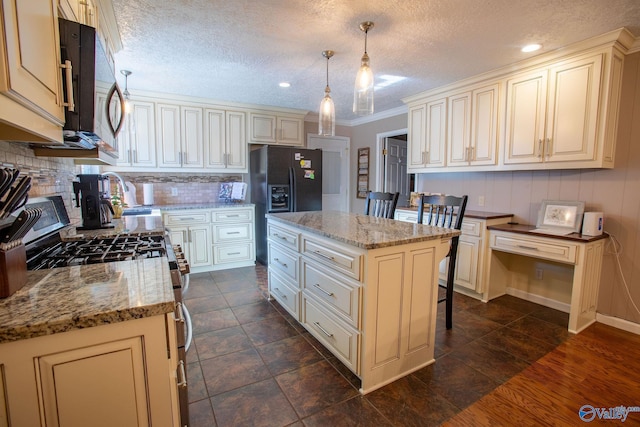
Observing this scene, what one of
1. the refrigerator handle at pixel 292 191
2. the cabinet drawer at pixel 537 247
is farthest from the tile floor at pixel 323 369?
the refrigerator handle at pixel 292 191

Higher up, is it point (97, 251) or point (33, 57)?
point (33, 57)

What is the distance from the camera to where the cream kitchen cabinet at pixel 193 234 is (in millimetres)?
3828

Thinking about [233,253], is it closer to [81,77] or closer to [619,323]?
[81,77]

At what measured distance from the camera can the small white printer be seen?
2494 mm

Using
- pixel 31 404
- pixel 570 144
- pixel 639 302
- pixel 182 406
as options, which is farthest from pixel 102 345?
pixel 639 302

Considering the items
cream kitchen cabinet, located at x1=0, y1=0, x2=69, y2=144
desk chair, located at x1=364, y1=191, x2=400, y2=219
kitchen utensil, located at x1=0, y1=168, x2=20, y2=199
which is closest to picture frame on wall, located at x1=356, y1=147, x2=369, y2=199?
desk chair, located at x1=364, y1=191, x2=400, y2=219

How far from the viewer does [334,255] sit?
6.20 feet

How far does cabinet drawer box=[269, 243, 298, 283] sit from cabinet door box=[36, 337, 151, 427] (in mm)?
1617

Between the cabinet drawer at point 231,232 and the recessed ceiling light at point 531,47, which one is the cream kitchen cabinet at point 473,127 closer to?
the recessed ceiling light at point 531,47

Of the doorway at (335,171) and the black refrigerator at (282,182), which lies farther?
the doorway at (335,171)

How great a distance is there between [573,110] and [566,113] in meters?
0.05

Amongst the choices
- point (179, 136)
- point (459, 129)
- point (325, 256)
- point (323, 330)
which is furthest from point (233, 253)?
point (459, 129)

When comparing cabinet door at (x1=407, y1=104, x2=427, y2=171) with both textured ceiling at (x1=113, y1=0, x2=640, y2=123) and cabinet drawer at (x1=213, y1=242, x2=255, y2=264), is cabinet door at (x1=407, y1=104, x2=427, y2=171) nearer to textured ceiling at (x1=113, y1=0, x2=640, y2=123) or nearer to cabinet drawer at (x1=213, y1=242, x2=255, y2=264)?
textured ceiling at (x1=113, y1=0, x2=640, y2=123)

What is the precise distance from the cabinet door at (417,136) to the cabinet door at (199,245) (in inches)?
111
